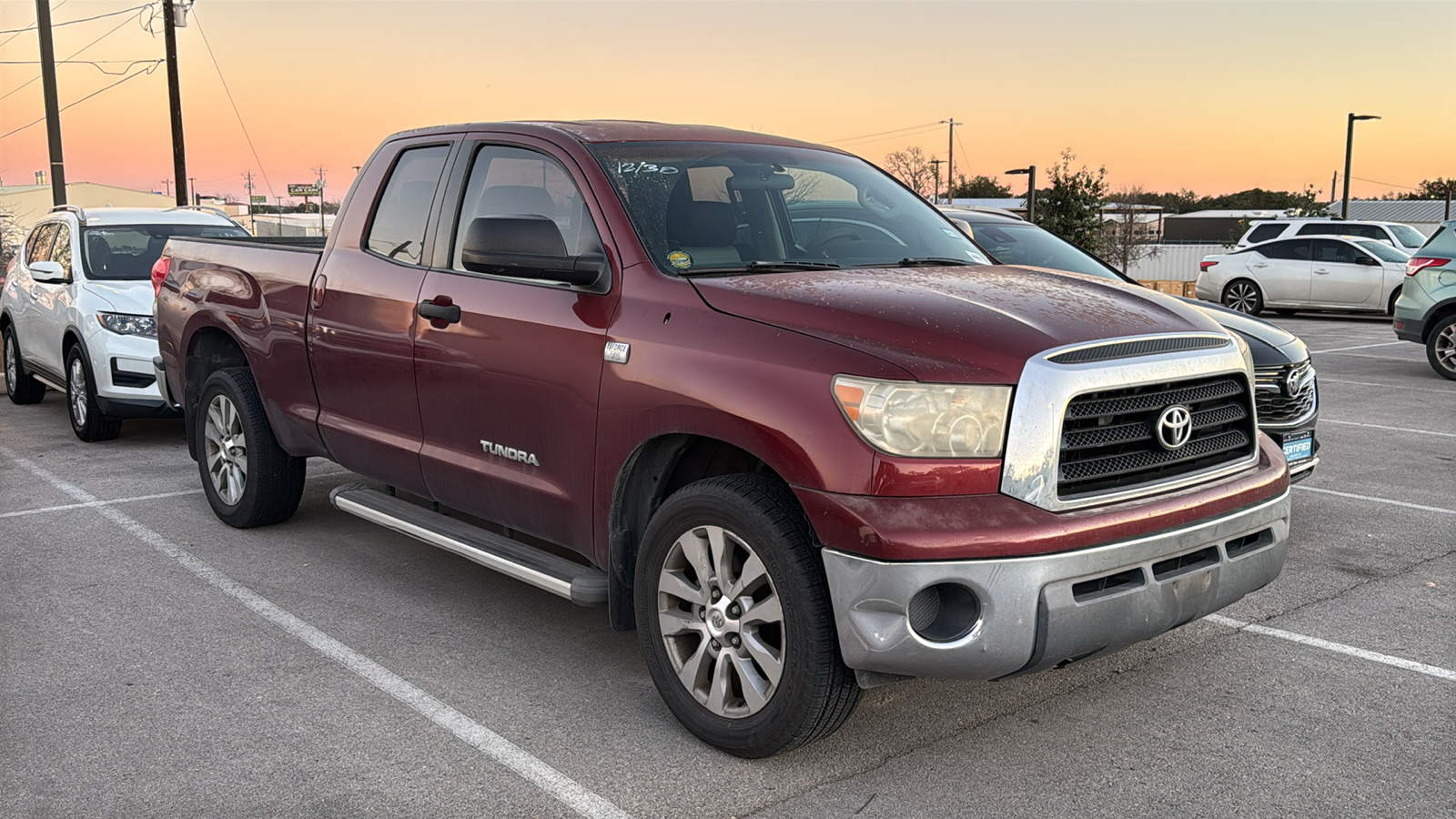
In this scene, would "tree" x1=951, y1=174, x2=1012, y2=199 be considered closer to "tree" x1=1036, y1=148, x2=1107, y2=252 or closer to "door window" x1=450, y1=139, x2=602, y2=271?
"tree" x1=1036, y1=148, x2=1107, y2=252

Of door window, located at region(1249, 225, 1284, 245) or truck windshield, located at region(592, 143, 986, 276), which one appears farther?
door window, located at region(1249, 225, 1284, 245)

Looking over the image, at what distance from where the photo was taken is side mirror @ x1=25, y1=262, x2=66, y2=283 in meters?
9.51

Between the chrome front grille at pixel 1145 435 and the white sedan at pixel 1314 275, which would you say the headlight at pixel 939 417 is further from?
the white sedan at pixel 1314 275

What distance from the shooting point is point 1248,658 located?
4.64 meters

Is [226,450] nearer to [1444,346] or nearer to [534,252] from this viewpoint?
[534,252]

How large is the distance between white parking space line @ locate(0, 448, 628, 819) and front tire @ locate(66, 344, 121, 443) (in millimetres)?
3207

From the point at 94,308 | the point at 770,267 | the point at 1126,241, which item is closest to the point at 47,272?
the point at 94,308

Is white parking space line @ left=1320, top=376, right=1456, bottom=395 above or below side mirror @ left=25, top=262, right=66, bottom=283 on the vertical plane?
below

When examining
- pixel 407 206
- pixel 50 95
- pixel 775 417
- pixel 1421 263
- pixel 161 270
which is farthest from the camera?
pixel 50 95

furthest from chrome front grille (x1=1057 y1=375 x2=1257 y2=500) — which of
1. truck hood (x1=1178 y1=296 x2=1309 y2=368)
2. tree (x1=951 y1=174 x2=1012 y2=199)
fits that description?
tree (x1=951 y1=174 x2=1012 y2=199)

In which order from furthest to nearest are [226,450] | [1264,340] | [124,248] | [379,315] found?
1. [124,248]
2. [1264,340]
3. [226,450]
4. [379,315]

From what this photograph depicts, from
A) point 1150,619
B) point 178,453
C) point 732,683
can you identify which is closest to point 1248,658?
point 1150,619

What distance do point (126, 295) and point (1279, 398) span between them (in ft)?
26.9

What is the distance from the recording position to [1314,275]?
71.3ft
